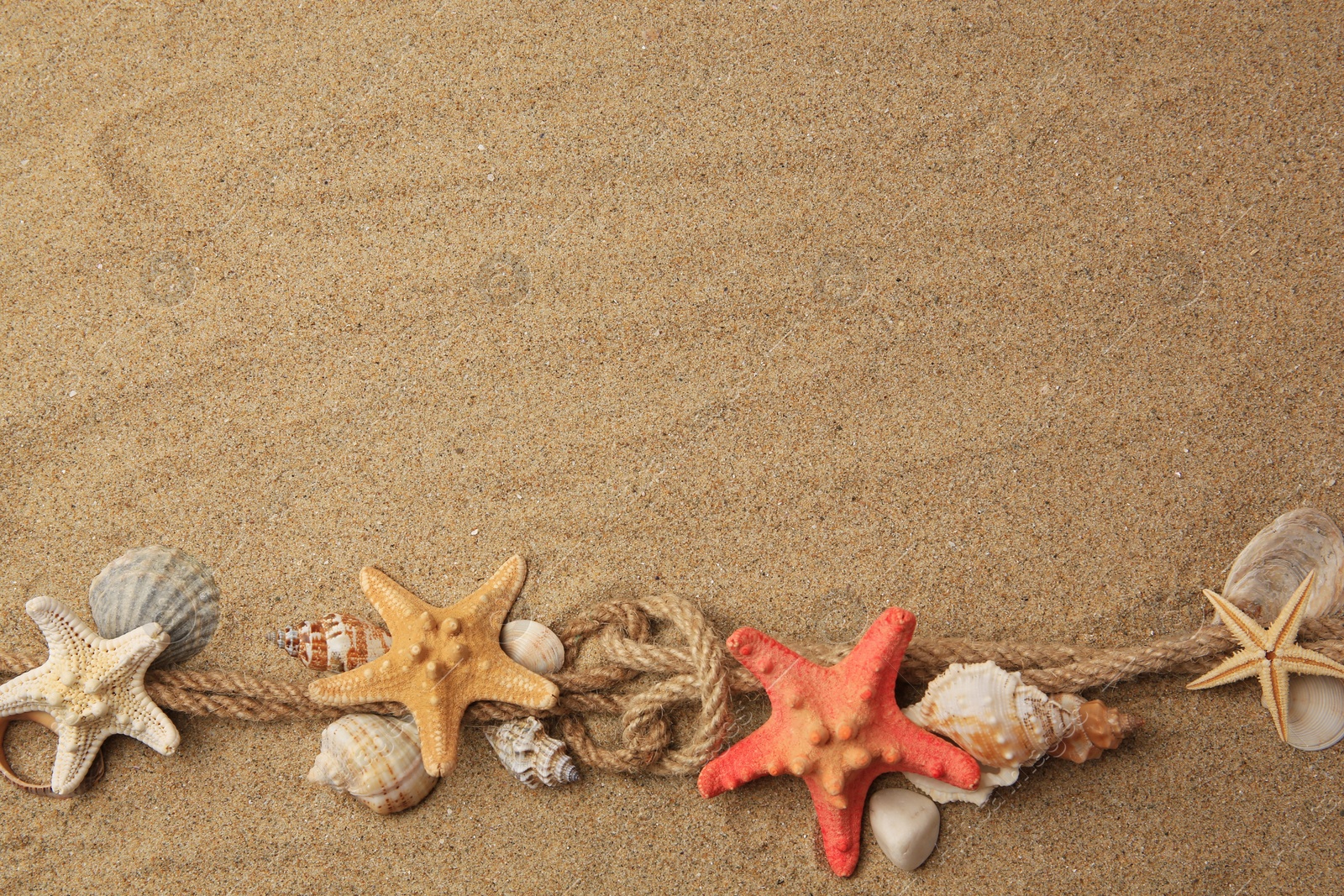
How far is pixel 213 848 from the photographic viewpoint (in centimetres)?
231

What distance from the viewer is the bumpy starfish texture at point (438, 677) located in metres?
2.19

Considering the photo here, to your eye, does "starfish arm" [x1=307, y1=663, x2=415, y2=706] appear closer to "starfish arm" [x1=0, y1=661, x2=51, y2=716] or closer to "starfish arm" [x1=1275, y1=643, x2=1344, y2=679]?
"starfish arm" [x1=0, y1=661, x2=51, y2=716]

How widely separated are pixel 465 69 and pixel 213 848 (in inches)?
91.9

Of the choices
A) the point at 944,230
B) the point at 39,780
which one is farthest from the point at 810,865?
the point at 39,780

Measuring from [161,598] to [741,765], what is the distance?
1.62 meters

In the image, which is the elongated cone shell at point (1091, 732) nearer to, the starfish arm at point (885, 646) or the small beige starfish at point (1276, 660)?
the small beige starfish at point (1276, 660)

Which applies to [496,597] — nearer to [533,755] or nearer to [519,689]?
[519,689]

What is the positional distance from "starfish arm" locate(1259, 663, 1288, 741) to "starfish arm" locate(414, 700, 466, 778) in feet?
6.78

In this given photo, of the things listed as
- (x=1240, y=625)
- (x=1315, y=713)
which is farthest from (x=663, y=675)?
(x=1315, y=713)

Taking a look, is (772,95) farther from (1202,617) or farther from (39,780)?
(39,780)

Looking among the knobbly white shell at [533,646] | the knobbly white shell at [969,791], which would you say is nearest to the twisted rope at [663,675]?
the knobbly white shell at [533,646]

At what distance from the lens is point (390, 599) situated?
7.55 feet

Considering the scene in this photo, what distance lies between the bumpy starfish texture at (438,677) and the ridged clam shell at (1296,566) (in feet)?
6.21

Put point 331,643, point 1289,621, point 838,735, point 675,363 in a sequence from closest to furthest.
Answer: point 838,735
point 1289,621
point 331,643
point 675,363
